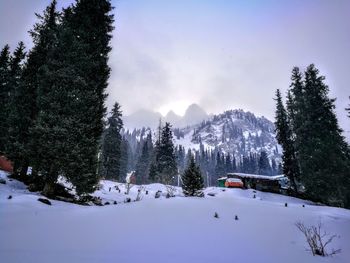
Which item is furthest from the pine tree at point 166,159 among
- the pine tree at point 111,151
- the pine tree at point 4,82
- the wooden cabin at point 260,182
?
the pine tree at point 4,82

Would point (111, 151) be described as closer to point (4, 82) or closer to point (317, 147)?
point (4, 82)

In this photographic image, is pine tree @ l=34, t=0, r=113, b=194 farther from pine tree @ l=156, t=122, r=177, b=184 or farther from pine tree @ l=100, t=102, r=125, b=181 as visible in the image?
pine tree @ l=156, t=122, r=177, b=184

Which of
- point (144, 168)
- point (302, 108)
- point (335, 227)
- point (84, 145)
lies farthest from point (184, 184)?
point (144, 168)

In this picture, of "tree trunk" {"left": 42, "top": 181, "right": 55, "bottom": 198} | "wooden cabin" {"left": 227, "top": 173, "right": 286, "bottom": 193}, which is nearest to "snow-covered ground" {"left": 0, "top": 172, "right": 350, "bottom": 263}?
"tree trunk" {"left": 42, "top": 181, "right": 55, "bottom": 198}

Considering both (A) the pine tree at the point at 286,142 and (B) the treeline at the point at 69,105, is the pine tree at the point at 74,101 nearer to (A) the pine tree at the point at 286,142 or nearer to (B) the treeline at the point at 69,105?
(B) the treeline at the point at 69,105

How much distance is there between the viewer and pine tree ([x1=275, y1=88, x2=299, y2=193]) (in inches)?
1457

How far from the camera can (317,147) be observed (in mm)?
30188

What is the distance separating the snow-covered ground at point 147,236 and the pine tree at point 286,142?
2505cm

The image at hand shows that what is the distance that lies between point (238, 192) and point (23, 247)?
31.2m

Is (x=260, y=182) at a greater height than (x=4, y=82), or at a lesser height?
lesser

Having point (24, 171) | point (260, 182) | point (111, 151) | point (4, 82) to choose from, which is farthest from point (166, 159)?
point (24, 171)

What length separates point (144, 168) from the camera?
245ft

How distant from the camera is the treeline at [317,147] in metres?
28.0

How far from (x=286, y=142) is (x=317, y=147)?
29.3 feet
